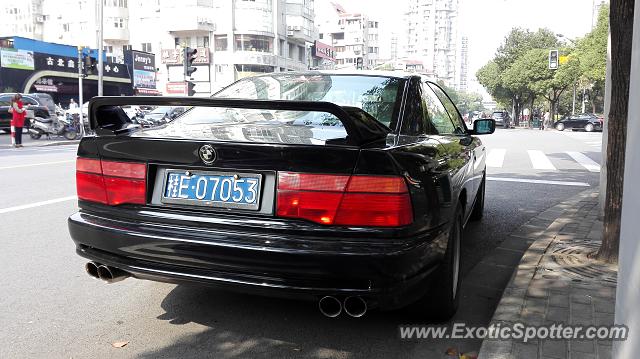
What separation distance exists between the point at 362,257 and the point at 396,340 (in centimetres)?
82

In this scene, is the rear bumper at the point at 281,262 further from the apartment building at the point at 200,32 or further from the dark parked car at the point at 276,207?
the apartment building at the point at 200,32

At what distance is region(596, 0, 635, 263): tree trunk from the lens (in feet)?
12.3

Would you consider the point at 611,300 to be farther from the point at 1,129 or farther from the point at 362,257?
the point at 1,129

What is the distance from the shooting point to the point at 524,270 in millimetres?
3828

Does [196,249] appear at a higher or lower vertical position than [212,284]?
higher

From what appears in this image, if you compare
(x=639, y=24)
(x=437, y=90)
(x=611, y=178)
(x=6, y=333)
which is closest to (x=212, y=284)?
(x=6, y=333)

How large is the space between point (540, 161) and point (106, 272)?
487 inches

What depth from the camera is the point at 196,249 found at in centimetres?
246

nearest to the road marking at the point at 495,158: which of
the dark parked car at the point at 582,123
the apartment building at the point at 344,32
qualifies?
the dark parked car at the point at 582,123

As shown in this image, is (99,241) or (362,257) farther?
(99,241)

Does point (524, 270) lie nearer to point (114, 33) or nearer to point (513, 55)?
point (513, 55)

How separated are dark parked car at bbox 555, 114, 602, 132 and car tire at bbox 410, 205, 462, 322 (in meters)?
38.3

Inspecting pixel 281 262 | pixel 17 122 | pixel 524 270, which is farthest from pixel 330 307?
pixel 17 122

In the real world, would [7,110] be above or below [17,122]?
above
